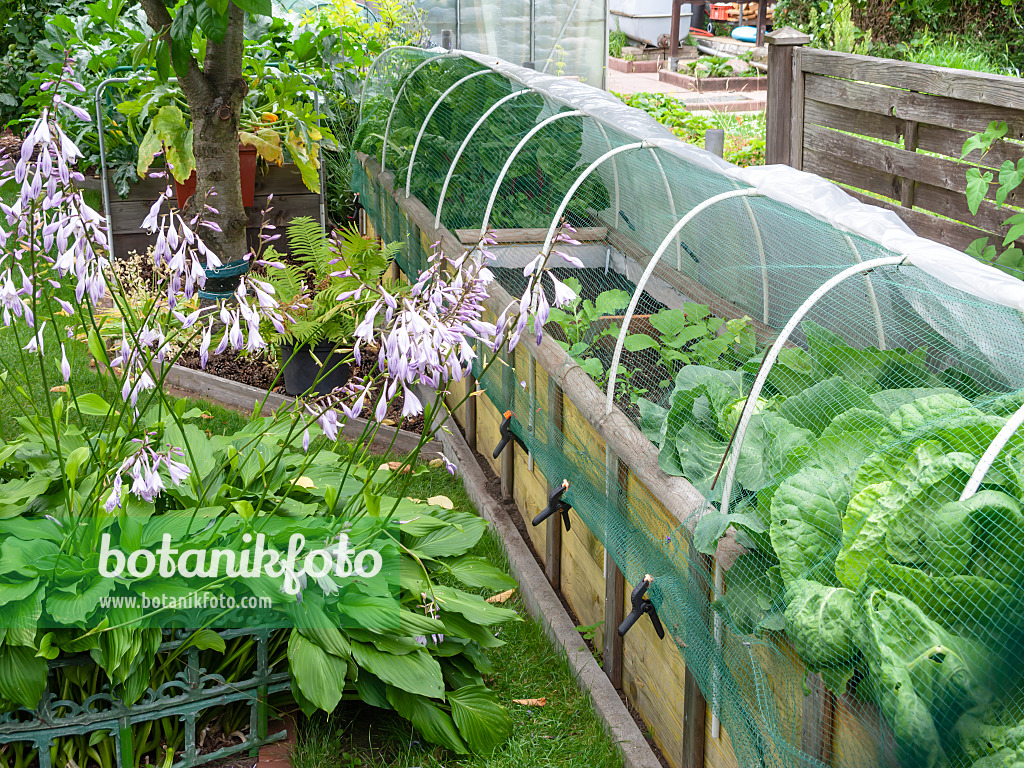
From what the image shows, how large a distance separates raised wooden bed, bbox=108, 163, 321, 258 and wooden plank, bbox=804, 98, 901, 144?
146 inches

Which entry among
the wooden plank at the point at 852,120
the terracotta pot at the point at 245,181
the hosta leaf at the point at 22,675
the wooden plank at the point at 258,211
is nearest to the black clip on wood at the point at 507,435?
the hosta leaf at the point at 22,675

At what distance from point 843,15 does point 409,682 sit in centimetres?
750

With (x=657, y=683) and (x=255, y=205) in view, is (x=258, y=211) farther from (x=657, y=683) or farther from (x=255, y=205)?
(x=657, y=683)

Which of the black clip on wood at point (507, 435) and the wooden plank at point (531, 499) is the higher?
the black clip on wood at point (507, 435)

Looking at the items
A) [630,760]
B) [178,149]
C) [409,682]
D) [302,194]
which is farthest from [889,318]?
[302,194]

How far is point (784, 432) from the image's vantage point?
7.07 feet

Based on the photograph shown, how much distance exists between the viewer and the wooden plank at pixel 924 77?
437 centimetres

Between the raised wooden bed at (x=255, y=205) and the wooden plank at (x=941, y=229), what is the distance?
4321mm

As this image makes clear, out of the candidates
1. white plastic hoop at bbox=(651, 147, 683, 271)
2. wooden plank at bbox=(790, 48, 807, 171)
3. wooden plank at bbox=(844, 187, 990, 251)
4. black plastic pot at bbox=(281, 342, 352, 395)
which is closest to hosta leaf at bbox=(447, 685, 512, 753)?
white plastic hoop at bbox=(651, 147, 683, 271)

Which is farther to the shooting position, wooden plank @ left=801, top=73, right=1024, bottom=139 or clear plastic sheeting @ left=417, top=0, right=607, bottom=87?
clear plastic sheeting @ left=417, top=0, right=607, bottom=87

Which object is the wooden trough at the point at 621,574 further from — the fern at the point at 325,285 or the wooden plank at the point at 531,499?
the fern at the point at 325,285

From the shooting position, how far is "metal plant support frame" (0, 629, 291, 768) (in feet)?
8.39

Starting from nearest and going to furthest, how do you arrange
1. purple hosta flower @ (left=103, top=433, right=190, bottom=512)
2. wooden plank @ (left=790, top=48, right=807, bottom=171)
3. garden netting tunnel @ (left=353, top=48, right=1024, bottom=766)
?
1. garden netting tunnel @ (left=353, top=48, right=1024, bottom=766)
2. purple hosta flower @ (left=103, top=433, right=190, bottom=512)
3. wooden plank @ (left=790, top=48, right=807, bottom=171)

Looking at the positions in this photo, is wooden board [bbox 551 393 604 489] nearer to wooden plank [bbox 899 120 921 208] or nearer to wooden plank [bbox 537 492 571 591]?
wooden plank [bbox 537 492 571 591]
